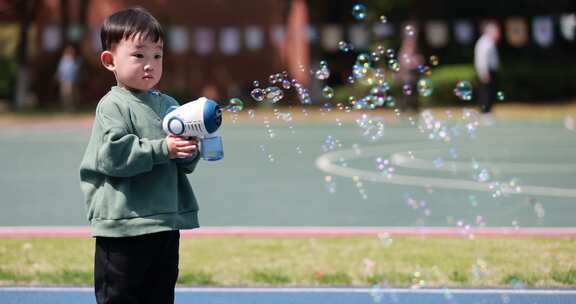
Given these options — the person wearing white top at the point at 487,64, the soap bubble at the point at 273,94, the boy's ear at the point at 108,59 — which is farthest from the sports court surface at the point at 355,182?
the boy's ear at the point at 108,59

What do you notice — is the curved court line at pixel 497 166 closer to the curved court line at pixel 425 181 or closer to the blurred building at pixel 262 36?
the curved court line at pixel 425 181

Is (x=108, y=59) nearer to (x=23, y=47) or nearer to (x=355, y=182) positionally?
(x=355, y=182)

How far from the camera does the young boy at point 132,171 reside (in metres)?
3.94

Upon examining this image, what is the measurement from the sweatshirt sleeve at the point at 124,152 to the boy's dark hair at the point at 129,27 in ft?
1.28

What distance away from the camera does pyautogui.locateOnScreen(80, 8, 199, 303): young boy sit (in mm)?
3941

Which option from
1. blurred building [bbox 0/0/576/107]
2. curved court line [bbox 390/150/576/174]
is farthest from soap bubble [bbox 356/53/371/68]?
blurred building [bbox 0/0/576/107]

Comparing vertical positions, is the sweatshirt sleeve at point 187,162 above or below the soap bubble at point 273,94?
below

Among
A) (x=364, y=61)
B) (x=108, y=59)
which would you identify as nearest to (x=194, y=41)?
(x=364, y=61)

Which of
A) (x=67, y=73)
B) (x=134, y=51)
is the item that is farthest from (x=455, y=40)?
(x=134, y=51)

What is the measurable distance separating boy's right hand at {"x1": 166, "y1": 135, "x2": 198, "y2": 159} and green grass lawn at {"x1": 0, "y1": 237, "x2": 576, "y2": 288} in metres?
2.42

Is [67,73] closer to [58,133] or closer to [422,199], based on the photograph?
[58,133]

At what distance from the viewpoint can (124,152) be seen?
3922 millimetres

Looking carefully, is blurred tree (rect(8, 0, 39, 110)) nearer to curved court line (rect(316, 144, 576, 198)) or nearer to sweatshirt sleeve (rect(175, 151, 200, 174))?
curved court line (rect(316, 144, 576, 198))

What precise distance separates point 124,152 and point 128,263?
509 mm
